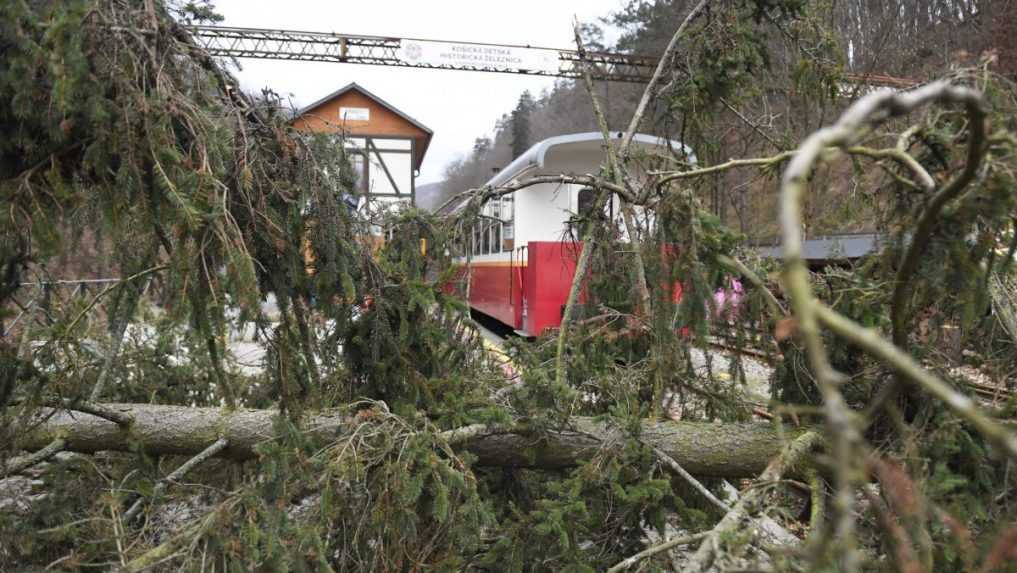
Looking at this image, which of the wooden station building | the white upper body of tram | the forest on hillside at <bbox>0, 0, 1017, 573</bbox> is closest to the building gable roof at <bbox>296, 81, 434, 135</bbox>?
the wooden station building

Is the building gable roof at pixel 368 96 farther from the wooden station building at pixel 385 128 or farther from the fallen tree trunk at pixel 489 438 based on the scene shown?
the fallen tree trunk at pixel 489 438

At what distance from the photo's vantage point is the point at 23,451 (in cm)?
349

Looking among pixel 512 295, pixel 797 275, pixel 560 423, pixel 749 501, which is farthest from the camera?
pixel 512 295

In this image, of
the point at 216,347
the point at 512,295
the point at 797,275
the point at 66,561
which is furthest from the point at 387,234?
the point at 512,295

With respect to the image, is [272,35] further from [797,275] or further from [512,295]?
[797,275]

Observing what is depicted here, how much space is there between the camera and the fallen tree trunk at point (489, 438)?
3174mm

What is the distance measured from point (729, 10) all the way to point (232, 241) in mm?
3489

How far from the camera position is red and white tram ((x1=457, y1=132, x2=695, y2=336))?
8.59 metres

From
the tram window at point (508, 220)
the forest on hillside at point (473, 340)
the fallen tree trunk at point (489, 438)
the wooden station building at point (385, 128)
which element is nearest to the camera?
the forest on hillside at point (473, 340)

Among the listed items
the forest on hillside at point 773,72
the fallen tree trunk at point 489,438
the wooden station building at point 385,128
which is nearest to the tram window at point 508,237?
the forest on hillside at point 773,72

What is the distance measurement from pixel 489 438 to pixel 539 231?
6.72 metres

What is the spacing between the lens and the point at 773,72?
456 centimetres

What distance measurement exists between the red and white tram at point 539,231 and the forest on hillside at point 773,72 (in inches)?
37.8

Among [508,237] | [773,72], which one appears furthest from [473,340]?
[508,237]
